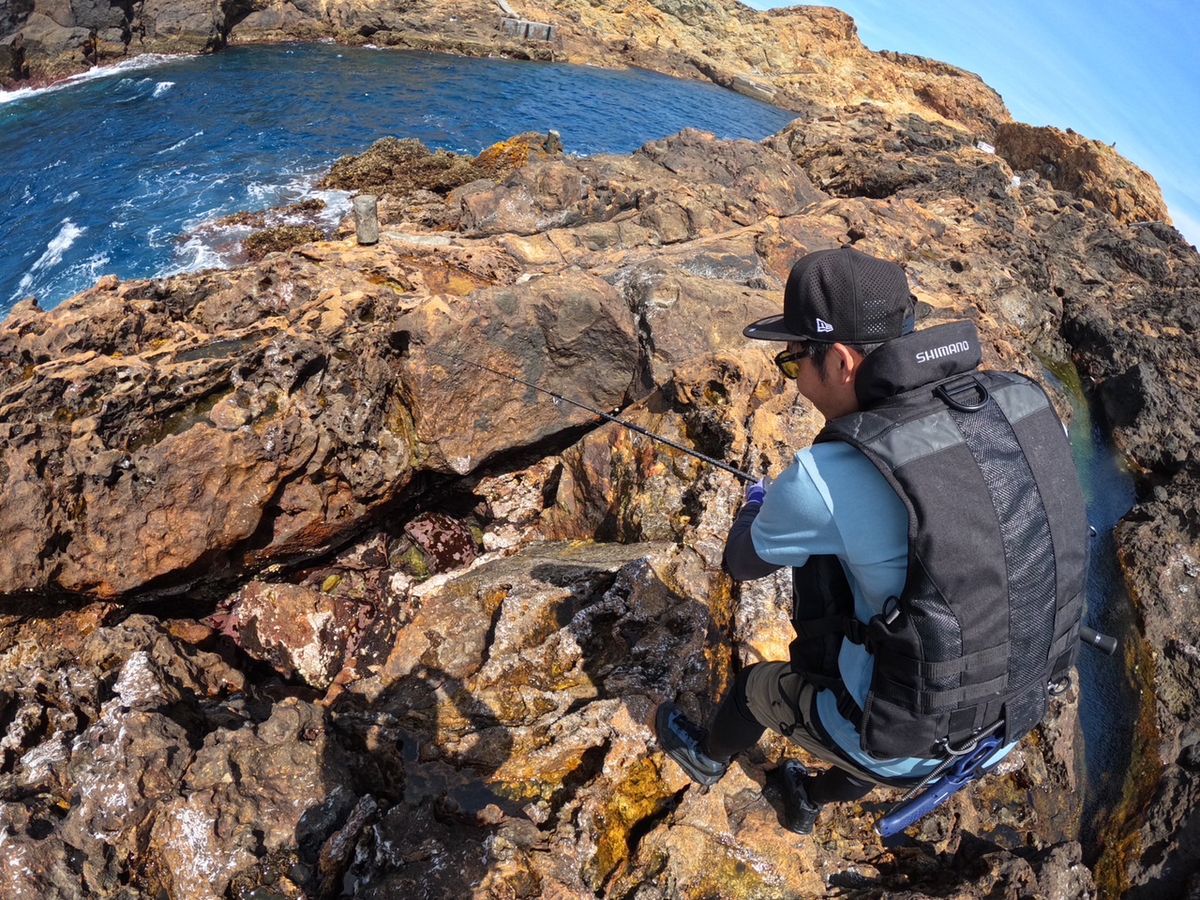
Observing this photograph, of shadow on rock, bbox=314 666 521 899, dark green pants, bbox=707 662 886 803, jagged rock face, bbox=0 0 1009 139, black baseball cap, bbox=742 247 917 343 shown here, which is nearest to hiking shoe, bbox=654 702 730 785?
dark green pants, bbox=707 662 886 803

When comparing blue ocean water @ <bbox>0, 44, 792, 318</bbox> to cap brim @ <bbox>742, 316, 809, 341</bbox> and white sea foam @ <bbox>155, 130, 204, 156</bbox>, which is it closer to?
white sea foam @ <bbox>155, 130, 204, 156</bbox>

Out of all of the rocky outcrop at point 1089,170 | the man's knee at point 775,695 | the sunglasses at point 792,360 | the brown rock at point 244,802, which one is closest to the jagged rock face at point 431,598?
the brown rock at point 244,802

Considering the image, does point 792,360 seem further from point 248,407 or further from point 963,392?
point 248,407

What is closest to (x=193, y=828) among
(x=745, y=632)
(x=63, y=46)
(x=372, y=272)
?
(x=745, y=632)

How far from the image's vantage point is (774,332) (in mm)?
2822

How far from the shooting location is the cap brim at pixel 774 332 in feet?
8.98

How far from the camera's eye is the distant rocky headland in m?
3.73

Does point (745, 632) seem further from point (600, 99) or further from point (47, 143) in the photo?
point (600, 99)

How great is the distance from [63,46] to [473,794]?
142ft

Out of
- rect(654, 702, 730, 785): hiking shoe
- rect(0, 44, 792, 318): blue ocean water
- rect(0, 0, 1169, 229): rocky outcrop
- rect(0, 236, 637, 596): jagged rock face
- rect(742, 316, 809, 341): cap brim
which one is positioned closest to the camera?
rect(742, 316, 809, 341): cap brim

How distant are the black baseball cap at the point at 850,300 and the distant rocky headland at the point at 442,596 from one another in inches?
104

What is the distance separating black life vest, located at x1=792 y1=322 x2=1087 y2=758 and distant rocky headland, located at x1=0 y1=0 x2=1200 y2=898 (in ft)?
5.77

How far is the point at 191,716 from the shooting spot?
4.53m

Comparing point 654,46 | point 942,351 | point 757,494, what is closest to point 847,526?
point 942,351
